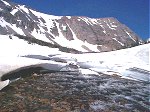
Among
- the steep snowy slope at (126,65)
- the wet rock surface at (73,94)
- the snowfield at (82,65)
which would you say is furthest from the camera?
the steep snowy slope at (126,65)

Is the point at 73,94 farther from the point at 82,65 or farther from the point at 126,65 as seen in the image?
the point at 126,65

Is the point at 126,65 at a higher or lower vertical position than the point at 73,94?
higher

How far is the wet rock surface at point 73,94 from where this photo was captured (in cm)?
833

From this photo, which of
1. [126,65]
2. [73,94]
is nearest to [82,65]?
[126,65]

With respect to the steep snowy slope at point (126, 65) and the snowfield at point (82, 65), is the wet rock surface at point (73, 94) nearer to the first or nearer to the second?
the snowfield at point (82, 65)

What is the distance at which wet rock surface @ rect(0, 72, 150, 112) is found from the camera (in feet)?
27.3

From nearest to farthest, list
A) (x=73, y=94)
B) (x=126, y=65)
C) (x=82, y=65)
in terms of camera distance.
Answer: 1. (x=73, y=94)
2. (x=82, y=65)
3. (x=126, y=65)

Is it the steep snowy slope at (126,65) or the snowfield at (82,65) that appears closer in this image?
the snowfield at (82,65)

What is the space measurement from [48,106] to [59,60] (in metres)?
6.45

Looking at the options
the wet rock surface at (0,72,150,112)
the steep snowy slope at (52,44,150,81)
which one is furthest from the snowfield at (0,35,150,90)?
the wet rock surface at (0,72,150,112)

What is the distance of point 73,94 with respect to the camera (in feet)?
31.4

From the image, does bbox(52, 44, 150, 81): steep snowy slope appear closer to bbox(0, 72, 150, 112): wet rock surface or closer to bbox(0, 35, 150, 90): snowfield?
bbox(0, 35, 150, 90): snowfield

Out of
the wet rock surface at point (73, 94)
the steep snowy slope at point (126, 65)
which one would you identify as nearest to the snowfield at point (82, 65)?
the steep snowy slope at point (126, 65)

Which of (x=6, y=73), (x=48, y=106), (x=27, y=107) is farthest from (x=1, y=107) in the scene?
(x=6, y=73)
